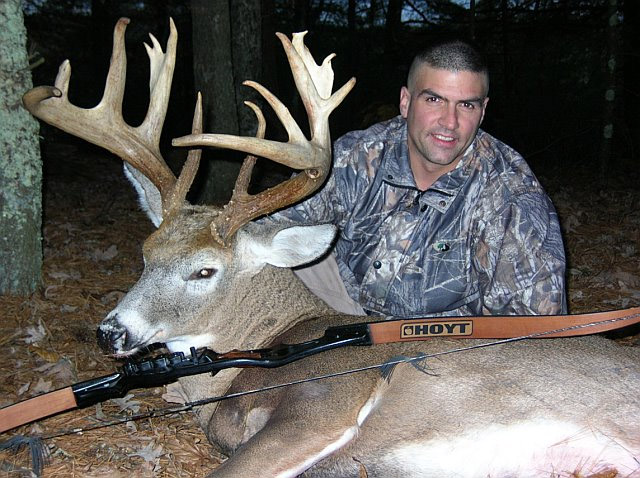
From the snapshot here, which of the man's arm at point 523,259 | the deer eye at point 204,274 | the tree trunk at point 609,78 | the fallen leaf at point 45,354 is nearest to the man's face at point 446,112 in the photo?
the man's arm at point 523,259

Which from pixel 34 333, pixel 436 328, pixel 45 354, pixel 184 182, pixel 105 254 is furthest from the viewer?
pixel 105 254

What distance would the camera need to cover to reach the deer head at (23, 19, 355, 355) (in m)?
3.57

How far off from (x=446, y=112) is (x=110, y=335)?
8.17 ft

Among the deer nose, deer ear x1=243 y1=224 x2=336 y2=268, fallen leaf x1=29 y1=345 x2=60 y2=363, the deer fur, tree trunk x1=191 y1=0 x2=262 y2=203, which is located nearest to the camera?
the deer fur

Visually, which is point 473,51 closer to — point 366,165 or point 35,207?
point 366,165

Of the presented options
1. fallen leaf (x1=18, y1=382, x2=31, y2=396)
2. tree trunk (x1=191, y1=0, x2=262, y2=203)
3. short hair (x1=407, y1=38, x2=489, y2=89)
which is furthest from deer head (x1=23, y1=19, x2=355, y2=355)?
tree trunk (x1=191, y1=0, x2=262, y2=203)

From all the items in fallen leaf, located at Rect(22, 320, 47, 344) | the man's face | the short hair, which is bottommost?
fallen leaf, located at Rect(22, 320, 47, 344)

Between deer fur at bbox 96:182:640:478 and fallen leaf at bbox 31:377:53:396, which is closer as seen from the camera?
deer fur at bbox 96:182:640:478

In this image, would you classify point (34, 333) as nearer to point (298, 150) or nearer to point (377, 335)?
point (298, 150)

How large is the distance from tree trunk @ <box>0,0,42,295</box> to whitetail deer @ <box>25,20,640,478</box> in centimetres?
145

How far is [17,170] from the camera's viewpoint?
5.12 metres

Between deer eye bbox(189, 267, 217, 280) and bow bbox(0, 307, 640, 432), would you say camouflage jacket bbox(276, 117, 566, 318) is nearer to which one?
bow bbox(0, 307, 640, 432)

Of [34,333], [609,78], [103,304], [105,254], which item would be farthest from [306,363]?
[609,78]

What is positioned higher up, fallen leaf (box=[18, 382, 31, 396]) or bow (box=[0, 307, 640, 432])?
bow (box=[0, 307, 640, 432])
